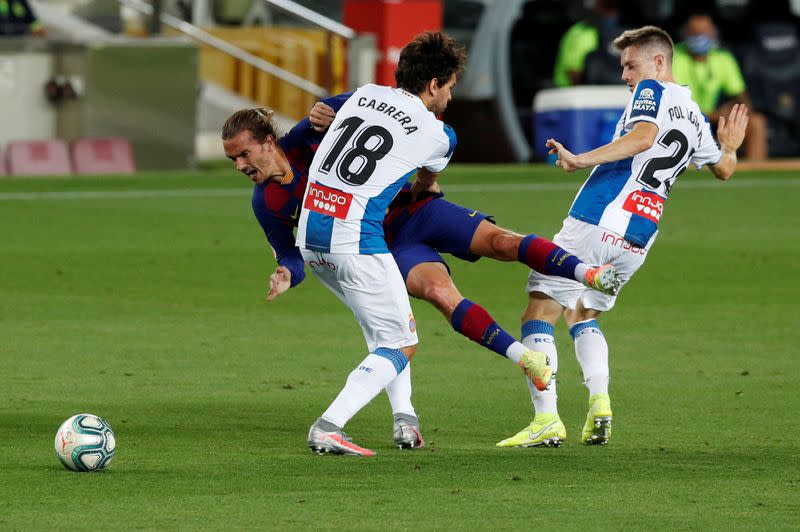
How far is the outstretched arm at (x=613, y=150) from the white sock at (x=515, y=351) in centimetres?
85

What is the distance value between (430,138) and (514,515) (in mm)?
1863

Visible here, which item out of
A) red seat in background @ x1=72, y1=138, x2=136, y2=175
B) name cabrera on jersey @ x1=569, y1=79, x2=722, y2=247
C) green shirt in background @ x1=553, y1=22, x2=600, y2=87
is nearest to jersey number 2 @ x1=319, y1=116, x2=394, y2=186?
name cabrera on jersey @ x1=569, y1=79, x2=722, y2=247

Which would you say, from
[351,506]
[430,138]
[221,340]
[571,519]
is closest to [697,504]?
[571,519]

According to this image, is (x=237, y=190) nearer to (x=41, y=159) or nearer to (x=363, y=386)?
(x=41, y=159)

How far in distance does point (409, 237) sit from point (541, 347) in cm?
80

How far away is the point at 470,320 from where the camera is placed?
7336mm

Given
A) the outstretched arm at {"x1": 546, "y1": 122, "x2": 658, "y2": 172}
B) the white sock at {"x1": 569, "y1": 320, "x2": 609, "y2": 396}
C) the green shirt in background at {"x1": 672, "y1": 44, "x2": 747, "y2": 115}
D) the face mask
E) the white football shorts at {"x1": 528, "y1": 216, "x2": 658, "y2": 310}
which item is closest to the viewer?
the outstretched arm at {"x1": 546, "y1": 122, "x2": 658, "y2": 172}

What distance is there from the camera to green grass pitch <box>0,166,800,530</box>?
6.21 m

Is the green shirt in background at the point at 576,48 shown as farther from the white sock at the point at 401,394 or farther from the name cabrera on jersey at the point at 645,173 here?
the white sock at the point at 401,394

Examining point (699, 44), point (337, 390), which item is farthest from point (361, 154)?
point (699, 44)

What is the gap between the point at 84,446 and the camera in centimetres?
674

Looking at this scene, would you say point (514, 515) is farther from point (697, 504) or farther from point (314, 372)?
point (314, 372)

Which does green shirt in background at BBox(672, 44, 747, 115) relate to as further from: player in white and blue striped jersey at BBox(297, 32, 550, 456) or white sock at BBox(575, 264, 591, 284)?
player in white and blue striped jersey at BBox(297, 32, 550, 456)

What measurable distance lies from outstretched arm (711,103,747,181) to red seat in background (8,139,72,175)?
16084mm
